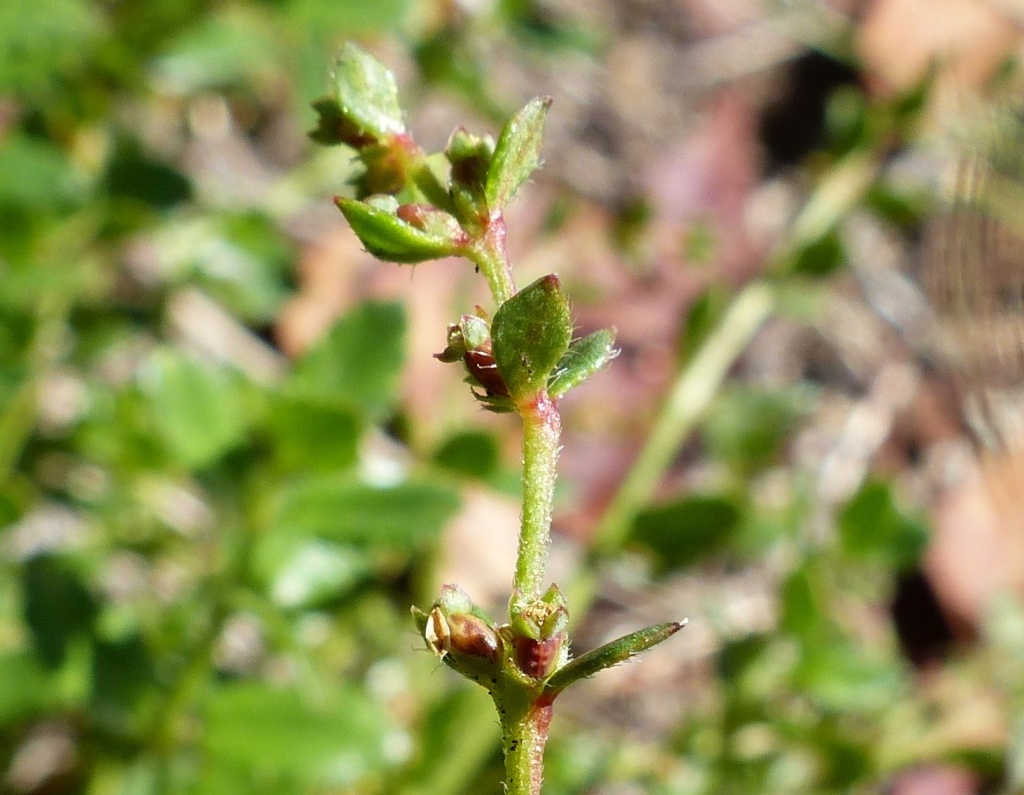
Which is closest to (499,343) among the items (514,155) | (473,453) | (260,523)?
(514,155)

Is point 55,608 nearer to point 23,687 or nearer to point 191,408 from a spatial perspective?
point 23,687

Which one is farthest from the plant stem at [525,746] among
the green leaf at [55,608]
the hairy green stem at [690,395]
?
the hairy green stem at [690,395]

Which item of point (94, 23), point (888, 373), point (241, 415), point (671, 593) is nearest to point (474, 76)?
point (94, 23)

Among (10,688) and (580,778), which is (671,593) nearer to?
(580,778)

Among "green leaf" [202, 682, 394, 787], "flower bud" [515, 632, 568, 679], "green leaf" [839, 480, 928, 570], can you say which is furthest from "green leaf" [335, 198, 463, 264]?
"green leaf" [839, 480, 928, 570]

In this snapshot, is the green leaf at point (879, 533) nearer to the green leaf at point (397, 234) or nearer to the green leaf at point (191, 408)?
the green leaf at point (191, 408)

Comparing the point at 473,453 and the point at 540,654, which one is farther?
the point at 473,453
